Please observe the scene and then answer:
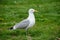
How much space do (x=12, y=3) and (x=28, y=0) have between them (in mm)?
1842

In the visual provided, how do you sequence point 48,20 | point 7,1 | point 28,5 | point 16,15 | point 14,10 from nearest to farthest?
point 48,20 < point 16,15 < point 14,10 < point 28,5 < point 7,1

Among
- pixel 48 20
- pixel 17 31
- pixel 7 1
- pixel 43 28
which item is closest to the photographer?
pixel 17 31

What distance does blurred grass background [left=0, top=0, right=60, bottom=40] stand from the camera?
38.5ft

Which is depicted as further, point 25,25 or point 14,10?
Result: point 14,10

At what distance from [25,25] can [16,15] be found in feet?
14.6

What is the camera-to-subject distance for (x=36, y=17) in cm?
1583

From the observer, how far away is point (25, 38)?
36.9 ft

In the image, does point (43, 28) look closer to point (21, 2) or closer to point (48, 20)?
point (48, 20)

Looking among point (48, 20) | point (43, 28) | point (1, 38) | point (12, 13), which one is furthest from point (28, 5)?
point (1, 38)

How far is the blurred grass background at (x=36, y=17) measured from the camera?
38.5ft

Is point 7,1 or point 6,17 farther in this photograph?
point 7,1

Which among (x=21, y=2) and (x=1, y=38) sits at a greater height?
(x=21, y=2)

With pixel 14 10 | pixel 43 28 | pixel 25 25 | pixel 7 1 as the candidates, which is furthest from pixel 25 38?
pixel 7 1

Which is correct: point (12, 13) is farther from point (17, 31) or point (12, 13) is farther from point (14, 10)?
point (17, 31)
